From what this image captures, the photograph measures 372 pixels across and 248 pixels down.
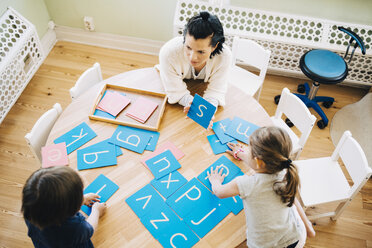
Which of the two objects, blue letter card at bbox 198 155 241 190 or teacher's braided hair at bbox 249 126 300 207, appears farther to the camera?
blue letter card at bbox 198 155 241 190

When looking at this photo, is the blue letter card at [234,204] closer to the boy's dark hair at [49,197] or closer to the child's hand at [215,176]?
the child's hand at [215,176]

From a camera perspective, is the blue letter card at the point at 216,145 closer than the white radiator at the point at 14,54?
Yes

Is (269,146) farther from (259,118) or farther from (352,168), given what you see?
(352,168)

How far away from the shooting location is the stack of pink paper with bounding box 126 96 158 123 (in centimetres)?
189

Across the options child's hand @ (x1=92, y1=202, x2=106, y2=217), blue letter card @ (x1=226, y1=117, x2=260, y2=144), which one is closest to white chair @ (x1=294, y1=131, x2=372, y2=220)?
blue letter card @ (x1=226, y1=117, x2=260, y2=144)

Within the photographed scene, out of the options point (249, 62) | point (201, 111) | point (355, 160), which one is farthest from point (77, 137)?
point (355, 160)

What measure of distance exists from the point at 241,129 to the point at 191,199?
55cm

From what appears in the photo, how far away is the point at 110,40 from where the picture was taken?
346cm

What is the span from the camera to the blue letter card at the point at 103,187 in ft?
5.14

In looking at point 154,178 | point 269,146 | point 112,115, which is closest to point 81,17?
A: point 112,115

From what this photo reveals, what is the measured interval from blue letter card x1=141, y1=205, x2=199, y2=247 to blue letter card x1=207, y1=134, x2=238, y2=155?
44cm

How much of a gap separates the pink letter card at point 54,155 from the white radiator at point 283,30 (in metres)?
1.72

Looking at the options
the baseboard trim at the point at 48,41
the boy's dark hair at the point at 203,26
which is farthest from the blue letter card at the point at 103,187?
the baseboard trim at the point at 48,41

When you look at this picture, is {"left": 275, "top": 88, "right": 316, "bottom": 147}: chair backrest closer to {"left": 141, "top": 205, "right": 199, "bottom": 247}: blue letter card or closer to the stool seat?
the stool seat
